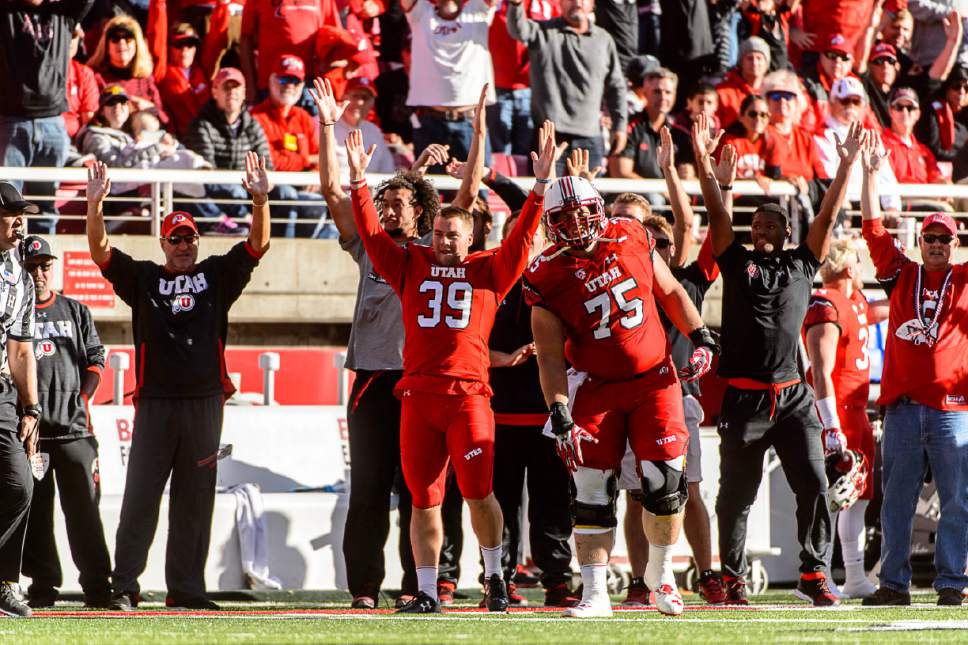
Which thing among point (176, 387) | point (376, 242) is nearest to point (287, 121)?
point (176, 387)

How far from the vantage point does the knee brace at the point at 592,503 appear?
696cm

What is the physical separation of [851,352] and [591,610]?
134 inches

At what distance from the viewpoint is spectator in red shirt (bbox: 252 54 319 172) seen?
13.1 m

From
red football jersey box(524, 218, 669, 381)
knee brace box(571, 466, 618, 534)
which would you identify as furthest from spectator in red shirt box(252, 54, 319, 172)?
knee brace box(571, 466, 618, 534)

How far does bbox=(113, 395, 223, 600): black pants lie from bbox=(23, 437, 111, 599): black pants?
0.76 feet

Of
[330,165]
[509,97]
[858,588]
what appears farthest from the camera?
[509,97]


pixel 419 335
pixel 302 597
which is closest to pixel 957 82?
pixel 302 597

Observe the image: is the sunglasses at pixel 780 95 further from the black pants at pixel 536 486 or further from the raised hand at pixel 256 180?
the raised hand at pixel 256 180

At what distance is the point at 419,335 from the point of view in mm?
7414

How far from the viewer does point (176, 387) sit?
8523mm

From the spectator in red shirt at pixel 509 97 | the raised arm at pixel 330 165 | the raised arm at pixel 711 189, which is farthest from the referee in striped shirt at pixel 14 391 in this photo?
the spectator in red shirt at pixel 509 97

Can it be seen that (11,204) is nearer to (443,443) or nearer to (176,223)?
(176,223)

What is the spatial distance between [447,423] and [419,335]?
0.43 metres

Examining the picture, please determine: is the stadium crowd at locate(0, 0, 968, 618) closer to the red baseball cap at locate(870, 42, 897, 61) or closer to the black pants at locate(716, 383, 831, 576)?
the black pants at locate(716, 383, 831, 576)
